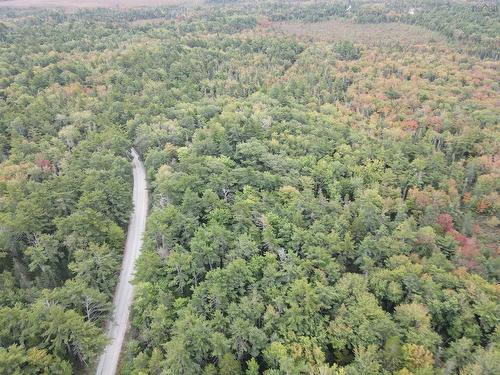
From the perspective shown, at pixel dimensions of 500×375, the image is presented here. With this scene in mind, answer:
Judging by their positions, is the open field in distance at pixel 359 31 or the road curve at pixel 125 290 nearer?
the road curve at pixel 125 290

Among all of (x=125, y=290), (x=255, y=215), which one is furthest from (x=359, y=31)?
(x=125, y=290)

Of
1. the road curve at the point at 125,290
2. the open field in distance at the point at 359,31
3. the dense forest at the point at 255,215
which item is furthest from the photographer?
the open field in distance at the point at 359,31

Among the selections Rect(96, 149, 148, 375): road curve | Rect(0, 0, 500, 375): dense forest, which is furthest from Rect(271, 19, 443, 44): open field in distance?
Rect(96, 149, 148, 375): road curve

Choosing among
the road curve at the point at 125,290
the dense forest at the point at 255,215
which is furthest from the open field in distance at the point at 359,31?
the road curve at the point at 125,290

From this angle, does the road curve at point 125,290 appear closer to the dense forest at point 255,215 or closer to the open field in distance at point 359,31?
the dense forest at point 255,215

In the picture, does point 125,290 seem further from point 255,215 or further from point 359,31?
point 359,31

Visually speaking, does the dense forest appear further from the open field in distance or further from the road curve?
the open field in distance
